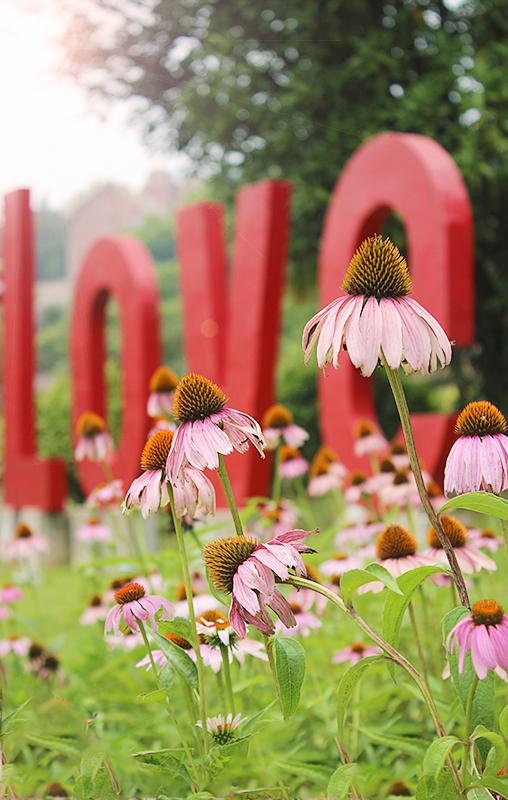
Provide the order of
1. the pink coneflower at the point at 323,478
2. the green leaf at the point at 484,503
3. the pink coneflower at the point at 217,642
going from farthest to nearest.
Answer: the pink coneflower at the point at 323,478
the pink coneflower at the point at 217,642
the green leaf at the point at 484,503

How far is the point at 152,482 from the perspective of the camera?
674mm

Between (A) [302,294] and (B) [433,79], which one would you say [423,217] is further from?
(A) [302,294]

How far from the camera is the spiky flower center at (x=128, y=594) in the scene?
2.50 ft

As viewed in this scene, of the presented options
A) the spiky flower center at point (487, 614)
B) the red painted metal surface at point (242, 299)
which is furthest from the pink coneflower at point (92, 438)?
the red painted metal surface at point (242, 299)

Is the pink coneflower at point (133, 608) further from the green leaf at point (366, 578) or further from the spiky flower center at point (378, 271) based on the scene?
the spiky flower center at point (378, 271)

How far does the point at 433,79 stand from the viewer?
4.83m

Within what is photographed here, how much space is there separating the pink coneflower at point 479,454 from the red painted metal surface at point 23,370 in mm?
4236

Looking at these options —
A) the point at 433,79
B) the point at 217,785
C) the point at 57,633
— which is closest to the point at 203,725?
the point at 217,785

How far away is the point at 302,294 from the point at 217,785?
5609mm

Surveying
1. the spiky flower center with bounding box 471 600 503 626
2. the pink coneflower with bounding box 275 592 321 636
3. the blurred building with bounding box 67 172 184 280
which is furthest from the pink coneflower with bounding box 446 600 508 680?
the blurred building with bounding box 67 172 184 280

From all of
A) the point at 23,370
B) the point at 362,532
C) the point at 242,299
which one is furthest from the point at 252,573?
the point at 23,370

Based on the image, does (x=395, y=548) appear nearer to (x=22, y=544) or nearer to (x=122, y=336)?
(x=22, y=544)

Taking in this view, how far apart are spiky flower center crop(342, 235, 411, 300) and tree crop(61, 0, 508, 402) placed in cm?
436

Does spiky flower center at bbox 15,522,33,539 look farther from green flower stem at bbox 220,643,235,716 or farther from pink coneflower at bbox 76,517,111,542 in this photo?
green flower stem at bbox 220,643,235,716
